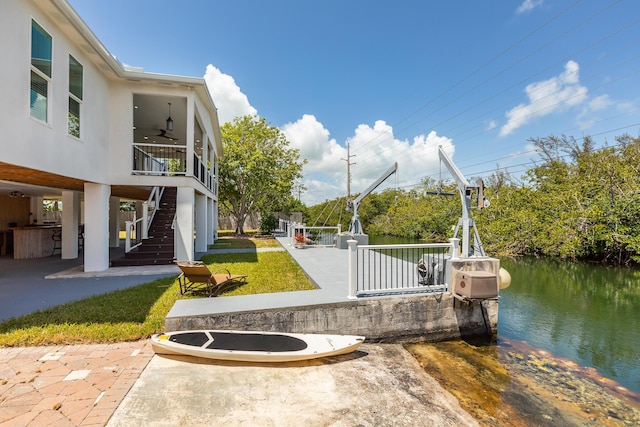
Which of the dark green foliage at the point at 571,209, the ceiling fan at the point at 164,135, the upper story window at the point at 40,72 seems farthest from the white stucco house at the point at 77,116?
the dark green foliage at the point at 571,209

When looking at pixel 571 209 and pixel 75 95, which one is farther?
pixel 571 209

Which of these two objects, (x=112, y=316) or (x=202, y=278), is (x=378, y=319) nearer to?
(x=202, y=278)

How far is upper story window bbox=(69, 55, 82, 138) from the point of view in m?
6.64

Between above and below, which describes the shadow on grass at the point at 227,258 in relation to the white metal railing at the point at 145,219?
below

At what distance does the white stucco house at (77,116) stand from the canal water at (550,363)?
7.86 m

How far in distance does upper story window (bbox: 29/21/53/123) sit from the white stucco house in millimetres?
19

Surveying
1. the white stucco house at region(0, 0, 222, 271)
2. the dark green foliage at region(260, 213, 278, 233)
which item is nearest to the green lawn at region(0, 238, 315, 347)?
the white stucco house at region(0, 0, 222, 271)

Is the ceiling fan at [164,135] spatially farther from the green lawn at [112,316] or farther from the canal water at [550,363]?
the canal water at [550,363]

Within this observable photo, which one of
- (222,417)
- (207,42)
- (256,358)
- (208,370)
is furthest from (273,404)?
(207,42)

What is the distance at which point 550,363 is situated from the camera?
4.97 metres

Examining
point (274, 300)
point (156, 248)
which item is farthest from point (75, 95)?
point (274, 300)

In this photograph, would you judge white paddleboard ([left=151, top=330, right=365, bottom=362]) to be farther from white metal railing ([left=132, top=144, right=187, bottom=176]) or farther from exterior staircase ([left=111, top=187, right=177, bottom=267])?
white metal railing ([left=132, top=144, right=187, bottom=176])

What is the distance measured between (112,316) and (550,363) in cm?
765

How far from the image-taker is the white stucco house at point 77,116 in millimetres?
4922
